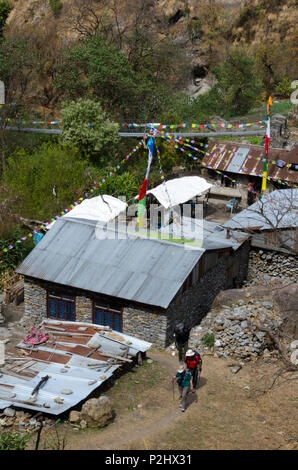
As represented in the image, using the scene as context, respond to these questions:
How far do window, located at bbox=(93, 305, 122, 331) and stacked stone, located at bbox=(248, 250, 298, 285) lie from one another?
873 centimetres

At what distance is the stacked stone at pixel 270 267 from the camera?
27359 mm

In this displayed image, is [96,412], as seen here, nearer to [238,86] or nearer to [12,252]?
[12,252]

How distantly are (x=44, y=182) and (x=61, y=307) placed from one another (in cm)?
1010

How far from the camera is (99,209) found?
90.1 ft

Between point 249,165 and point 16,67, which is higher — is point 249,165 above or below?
below

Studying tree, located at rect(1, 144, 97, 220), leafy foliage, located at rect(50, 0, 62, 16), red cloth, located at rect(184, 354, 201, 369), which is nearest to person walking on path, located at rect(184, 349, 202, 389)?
red cloth, located at rect(184, 354, 201, 369)

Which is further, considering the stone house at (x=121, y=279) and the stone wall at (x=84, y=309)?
the stone wall at (x=84, y=309)

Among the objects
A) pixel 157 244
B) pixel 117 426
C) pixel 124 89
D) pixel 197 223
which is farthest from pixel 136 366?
pixel 124 89

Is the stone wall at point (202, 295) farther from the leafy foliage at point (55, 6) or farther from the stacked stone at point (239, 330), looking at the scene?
the leafy foliage at point (55, 6)

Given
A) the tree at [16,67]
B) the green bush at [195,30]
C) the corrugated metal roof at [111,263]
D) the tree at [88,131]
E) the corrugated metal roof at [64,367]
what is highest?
the green bush at [195,30]

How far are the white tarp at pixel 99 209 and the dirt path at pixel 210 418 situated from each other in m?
9.58

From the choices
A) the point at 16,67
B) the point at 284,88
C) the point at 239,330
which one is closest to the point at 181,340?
the point at 239,330

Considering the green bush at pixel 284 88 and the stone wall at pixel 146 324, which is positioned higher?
the green bush at pixel 284 88

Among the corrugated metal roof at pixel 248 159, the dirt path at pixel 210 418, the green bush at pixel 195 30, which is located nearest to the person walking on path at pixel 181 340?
the dirt path at pixel 210 418
